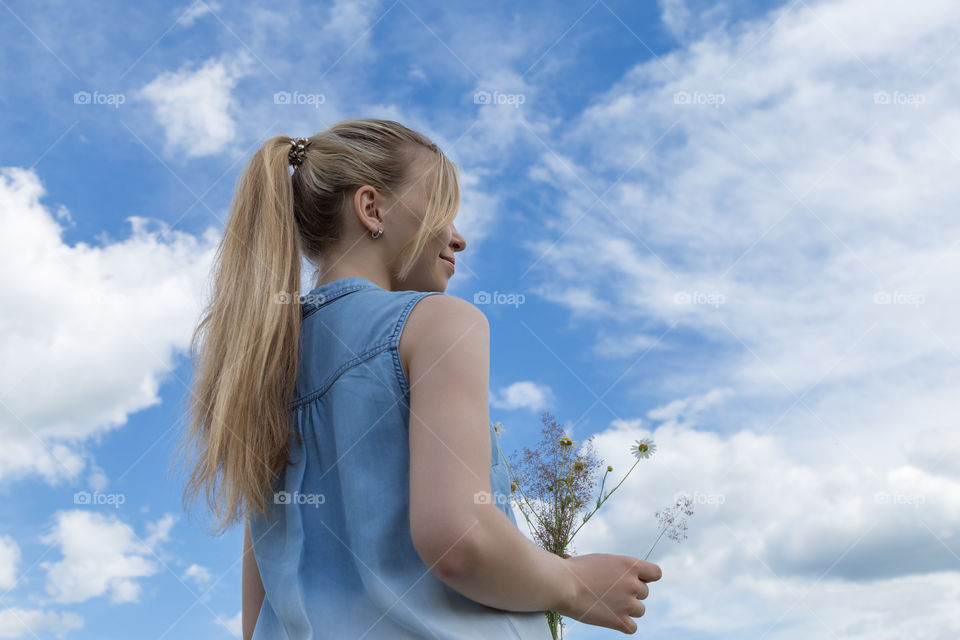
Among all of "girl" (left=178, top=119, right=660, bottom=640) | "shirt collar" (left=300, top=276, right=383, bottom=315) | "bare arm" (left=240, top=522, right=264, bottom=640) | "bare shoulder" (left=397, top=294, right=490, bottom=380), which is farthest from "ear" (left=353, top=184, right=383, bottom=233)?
"bare arm" (left=240, top=522, right=264, bottom=640)

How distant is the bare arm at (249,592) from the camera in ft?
5.09

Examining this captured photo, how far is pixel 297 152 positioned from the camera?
1647mm

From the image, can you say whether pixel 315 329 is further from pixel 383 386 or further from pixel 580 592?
pixel 580 592

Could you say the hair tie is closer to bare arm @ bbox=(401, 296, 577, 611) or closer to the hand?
bare arm @ bbox=(401, 296, 577, 611)

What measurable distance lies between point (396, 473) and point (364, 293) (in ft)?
1.08

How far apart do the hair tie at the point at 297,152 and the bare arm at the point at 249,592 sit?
28.8 inches

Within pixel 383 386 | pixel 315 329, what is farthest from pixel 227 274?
pixel 383 386

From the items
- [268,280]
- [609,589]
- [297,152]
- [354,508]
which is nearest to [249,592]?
[354,508]

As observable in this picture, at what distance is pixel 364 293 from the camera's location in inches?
53.7

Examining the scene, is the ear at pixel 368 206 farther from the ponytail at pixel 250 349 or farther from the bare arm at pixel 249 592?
the bare arm at pixel 249 592

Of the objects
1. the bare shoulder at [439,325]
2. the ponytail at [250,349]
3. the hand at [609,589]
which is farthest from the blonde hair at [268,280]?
the hand at [609,589]

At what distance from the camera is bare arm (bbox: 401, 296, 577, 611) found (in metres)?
1.07

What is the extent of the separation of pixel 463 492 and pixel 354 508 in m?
0.21

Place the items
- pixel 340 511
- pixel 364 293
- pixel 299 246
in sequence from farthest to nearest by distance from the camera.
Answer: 1. pixel 299 246
2. pixel 364 293
3. pixel 340 511
